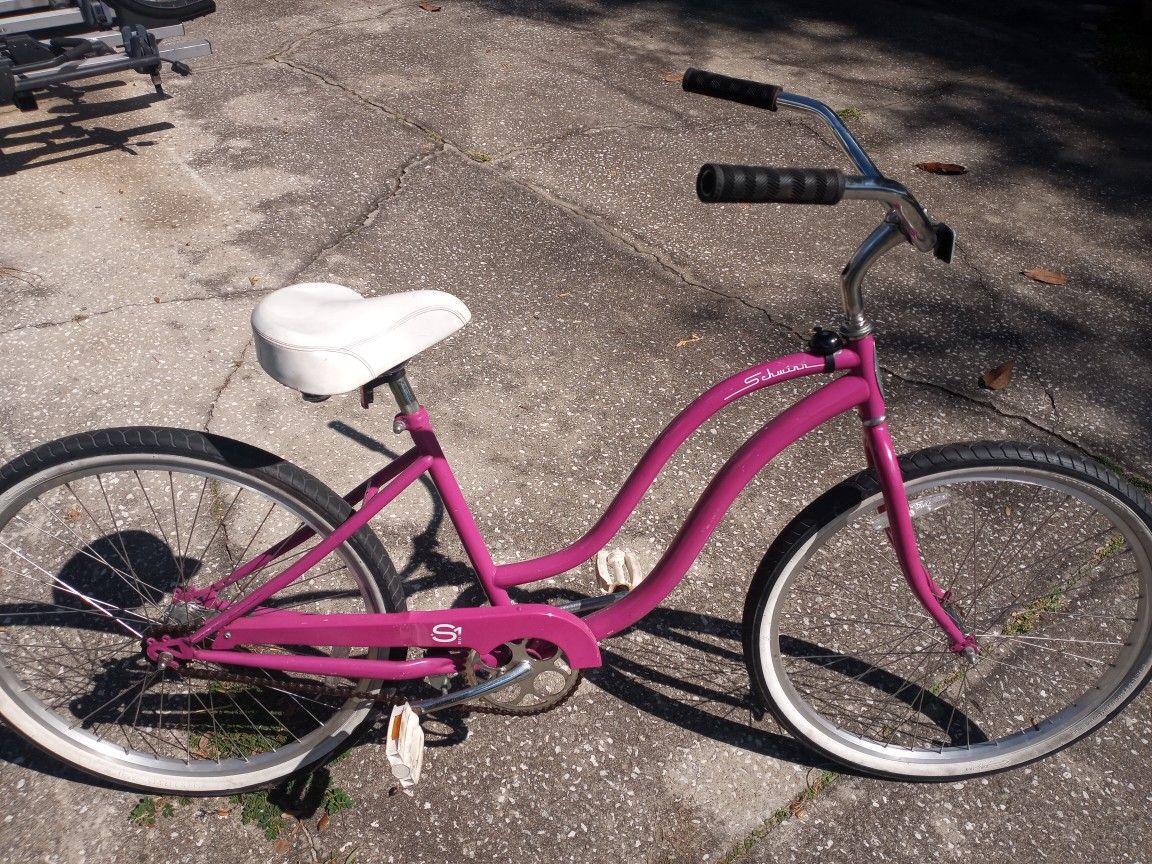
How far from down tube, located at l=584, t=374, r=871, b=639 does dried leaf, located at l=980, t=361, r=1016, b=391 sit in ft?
5.93

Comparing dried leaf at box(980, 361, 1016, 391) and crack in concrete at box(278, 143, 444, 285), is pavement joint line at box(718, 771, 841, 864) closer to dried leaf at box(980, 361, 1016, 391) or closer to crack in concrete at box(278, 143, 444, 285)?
dried leaf at box(980, 361, 1016, 391)

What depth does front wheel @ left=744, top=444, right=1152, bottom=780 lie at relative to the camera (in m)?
1.89

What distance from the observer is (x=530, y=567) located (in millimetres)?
2043

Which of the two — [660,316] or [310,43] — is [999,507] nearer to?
[660,316]

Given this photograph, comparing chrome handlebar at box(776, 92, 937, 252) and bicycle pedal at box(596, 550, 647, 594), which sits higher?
chrome handlebar at box(776, 92, 937, 252)

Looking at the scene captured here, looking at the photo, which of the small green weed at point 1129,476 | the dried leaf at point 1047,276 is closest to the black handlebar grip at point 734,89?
the small green weed at point 1129,476

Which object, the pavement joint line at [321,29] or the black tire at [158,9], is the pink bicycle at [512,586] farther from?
the pavement joint line at [321,29]

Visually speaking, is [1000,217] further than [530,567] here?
Yes

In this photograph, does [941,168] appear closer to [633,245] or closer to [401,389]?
[633,245]

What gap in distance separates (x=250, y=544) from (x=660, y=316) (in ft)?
5.91

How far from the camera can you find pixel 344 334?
1.66 metres

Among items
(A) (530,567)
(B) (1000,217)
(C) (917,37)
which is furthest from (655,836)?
(C) (917,37)

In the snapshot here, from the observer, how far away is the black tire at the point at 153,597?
1.81 m

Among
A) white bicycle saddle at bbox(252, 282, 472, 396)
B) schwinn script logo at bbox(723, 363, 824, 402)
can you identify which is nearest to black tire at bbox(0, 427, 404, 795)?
white bicycle saddle at bbox(252, 282, 472, 396)
